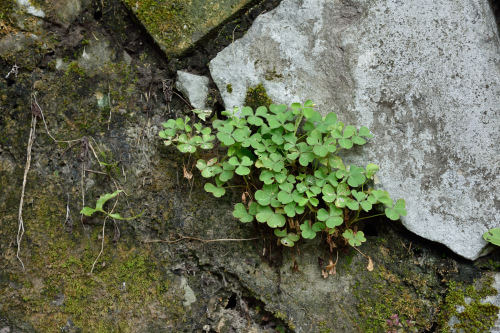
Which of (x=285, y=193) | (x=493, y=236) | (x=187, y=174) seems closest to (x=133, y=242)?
(x=187, y=174)

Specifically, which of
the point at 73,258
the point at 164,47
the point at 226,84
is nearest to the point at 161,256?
the point at 73,258

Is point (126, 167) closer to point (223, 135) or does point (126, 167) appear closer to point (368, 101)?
point (223, 135)

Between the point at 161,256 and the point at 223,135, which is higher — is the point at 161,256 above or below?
below

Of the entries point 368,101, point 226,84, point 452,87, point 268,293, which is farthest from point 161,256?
point 452,87

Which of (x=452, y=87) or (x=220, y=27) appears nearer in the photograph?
(x=452, y=87)

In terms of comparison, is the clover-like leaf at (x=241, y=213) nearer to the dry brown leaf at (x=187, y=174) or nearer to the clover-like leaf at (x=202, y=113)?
the dry brown leaf at (x=187, y=174)

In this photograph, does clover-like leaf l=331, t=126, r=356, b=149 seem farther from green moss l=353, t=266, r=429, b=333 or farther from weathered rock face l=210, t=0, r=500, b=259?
green moss l=353, t=266, r=429, b=333

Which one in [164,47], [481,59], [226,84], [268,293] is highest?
[481,59]

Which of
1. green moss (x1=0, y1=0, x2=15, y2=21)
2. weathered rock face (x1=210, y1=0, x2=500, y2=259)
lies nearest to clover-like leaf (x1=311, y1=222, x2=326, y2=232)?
weathered rock face (x1=210, y1=0, x2=500, y2=259)
